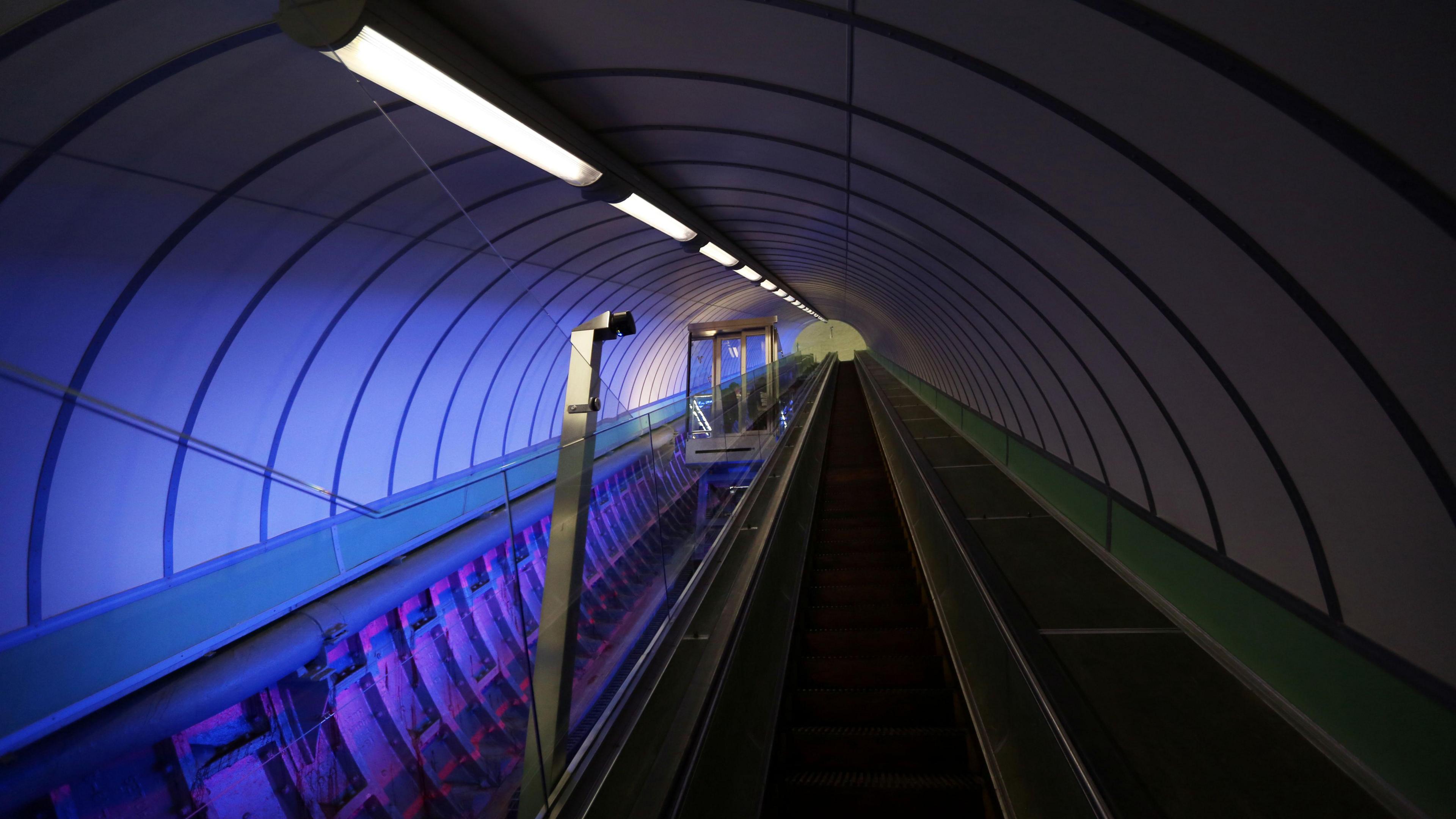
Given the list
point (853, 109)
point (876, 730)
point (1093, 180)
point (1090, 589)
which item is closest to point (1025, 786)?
point (876, 730)

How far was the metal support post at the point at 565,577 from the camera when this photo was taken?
253 cm

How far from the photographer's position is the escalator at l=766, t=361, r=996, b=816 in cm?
399

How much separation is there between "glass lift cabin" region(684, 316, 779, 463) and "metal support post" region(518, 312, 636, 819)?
2.91 metres

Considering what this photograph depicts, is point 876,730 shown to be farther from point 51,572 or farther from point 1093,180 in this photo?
point 51,572

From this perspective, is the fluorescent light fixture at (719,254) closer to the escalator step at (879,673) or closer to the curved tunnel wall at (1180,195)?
the curved tunnel wall at (1180,195)

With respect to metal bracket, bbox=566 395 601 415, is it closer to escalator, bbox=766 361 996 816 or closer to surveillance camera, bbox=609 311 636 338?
surveillance camera, bbox=609 311 636 338

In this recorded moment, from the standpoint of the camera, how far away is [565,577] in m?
3.12

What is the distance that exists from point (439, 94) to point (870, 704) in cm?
555

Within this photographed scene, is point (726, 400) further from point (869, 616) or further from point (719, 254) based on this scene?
point (869, 616)

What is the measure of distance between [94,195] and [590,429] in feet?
9.41

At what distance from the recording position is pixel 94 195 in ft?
3.22

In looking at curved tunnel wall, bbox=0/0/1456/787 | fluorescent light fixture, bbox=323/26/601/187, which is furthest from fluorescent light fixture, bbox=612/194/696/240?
fluorescent light fixture, bbox=323/26/601/187

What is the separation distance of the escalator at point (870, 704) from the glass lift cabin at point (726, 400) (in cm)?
178

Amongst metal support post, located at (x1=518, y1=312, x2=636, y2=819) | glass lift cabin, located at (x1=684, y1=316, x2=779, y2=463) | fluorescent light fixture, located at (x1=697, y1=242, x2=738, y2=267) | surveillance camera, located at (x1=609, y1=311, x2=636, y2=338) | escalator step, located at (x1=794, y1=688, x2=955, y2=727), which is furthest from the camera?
fluorescent light fixture, located at (x1=697, y1=242, x2=738, y2=267)
